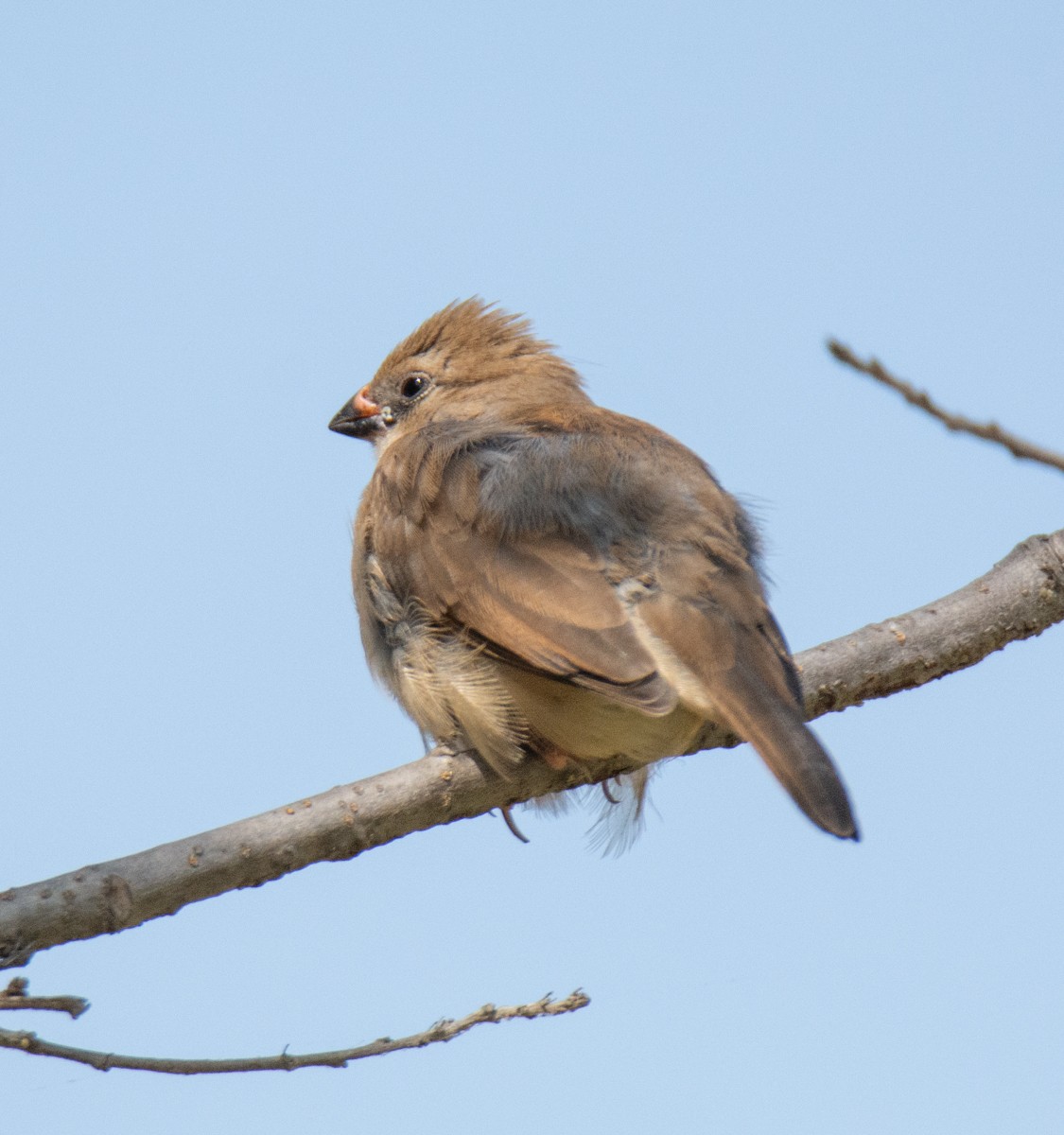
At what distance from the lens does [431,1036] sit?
10.8ft

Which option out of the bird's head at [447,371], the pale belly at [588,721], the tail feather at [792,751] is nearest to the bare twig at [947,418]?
the tail feather at [792,751]

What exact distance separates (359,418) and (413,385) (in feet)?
0.98

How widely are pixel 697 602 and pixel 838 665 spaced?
54 centimetres

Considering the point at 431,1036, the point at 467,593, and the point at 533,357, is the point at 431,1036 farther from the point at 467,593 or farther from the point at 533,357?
the point at 533,357

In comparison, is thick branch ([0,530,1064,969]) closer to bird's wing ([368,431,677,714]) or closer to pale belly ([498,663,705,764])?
pale belly ([498,663,705,764])

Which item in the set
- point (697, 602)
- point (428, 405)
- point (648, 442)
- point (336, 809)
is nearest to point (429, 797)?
point (336, 809)

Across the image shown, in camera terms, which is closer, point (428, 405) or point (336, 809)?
point (336, 809)

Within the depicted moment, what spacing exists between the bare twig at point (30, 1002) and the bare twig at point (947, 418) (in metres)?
1.93

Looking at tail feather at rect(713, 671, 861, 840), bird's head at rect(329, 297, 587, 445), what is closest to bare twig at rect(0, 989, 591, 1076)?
tail feather at rect(713, 671, 861, 840)

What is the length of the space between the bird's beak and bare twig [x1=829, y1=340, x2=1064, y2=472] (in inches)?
184

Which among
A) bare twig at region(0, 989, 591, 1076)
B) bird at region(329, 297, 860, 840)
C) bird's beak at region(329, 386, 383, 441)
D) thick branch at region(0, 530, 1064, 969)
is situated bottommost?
bare twig at region(0, 989, 591, 1076)

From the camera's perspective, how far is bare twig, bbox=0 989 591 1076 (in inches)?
117

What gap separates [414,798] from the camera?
3924mm

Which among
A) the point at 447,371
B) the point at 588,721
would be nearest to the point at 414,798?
the point at 588,721
